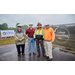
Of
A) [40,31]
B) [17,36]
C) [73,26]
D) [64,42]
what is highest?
[73,26]

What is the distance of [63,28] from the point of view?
380 centimetres

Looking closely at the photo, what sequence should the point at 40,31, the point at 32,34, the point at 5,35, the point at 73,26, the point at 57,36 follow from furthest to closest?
the point at 5,35 < the point at 57,36 < the point at 73,26 < the point at 32,34 < the point at 40,31

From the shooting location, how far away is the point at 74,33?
3268 mm

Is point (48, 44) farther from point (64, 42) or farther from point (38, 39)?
point (64, 42)

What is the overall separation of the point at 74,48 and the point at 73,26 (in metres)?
1.45

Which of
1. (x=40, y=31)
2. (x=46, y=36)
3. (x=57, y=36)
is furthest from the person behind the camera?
(x=57, y=36)

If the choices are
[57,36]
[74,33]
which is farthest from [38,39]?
[74,33]

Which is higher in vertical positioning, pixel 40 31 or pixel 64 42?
pixel 40 31

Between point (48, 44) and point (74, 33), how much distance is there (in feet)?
6.83

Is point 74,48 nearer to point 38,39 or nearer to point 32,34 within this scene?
point 38,39

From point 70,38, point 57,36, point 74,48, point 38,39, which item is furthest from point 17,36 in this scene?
point 74,48

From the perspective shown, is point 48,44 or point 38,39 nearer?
point 48,44

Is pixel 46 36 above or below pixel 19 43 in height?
above

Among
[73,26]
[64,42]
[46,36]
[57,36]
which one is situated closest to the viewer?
[46,36]
